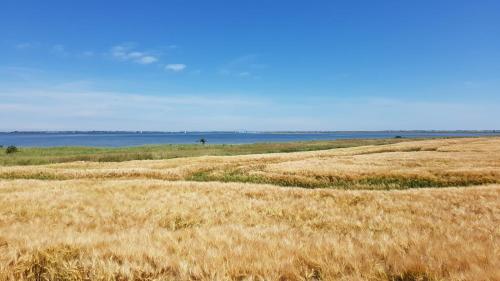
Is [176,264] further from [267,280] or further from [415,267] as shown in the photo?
[415,267]

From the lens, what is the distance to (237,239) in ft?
20.1

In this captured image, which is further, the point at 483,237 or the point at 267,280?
the point at 483,237

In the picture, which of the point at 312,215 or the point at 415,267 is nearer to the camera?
the point at 415,267

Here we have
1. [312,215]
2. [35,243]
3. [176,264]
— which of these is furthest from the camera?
[312,215]

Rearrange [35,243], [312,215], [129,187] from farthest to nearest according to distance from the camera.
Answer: [129,187], [312,215], [35,243]

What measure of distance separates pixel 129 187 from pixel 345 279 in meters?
15.4

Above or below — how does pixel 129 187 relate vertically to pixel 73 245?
below

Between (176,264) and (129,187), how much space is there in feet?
46.1

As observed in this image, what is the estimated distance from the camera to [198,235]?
21.4 feet

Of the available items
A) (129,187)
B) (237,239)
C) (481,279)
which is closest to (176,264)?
(237,239)

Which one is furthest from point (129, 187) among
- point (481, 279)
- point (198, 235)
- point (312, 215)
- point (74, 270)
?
point (481, 279)

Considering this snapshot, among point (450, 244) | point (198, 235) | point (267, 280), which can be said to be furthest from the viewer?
point (198, 235)

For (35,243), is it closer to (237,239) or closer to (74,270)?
(74,270)

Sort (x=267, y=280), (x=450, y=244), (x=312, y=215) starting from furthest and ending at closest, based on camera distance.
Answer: (x=312, y=215) < (x=450, y=244) < (x=267, y=280)
